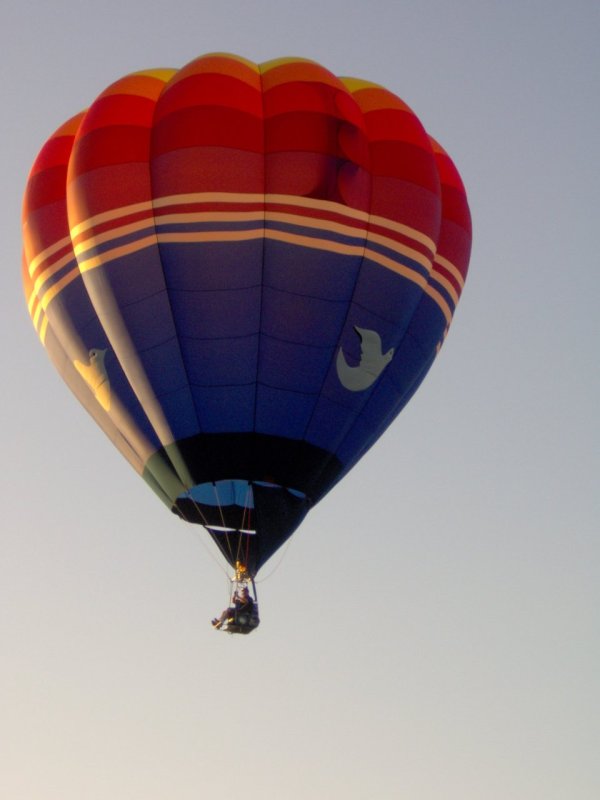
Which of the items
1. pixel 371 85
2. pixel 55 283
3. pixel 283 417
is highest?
pixel 371 85

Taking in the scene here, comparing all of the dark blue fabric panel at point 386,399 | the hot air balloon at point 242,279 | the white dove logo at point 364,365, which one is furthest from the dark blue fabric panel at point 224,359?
the dark blue fabric panel at point 386,399

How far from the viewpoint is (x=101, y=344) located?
74.7 feet

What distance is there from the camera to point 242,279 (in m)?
→ 22.2

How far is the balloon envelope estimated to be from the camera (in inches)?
875

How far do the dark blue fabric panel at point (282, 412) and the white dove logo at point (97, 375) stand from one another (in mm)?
1585

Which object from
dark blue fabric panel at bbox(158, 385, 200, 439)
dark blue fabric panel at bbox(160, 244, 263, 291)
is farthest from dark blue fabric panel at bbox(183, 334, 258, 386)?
dark blue fabric panel at bbox(160, 244, 263, 291)

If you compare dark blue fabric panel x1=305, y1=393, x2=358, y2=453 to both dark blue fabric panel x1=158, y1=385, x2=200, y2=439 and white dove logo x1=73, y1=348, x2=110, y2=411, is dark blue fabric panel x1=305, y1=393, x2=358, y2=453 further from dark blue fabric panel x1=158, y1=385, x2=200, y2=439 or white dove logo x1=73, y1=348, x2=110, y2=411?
white dove logo x1=73, y1=348, x2=110, y2=411

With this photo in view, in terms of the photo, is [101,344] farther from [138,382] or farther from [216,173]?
[216,173]

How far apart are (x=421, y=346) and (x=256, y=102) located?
2903mm

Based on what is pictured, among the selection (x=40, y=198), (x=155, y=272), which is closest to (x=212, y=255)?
(x=155, y=272)

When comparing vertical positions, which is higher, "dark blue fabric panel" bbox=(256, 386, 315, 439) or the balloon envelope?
the balloon envelope

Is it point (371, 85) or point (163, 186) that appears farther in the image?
point (371, 85)

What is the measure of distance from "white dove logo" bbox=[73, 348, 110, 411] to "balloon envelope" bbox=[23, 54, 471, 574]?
0.02 meters

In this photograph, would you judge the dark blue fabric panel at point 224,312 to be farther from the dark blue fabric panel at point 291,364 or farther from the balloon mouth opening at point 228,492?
the balloon mouth opening at point 228,492
